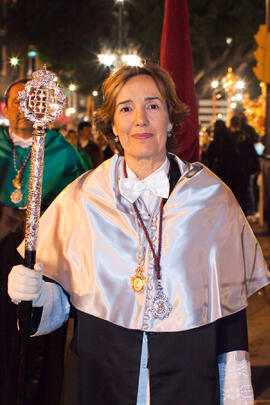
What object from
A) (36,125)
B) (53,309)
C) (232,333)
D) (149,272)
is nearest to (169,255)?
(149,272)

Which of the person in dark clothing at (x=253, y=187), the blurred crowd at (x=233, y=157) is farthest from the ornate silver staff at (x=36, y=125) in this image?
the person in dark clothing at (x=253, y=187)

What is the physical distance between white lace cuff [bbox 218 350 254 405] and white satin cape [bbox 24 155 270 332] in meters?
0.20

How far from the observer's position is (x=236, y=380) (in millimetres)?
2904

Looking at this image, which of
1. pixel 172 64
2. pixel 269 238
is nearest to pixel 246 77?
pixel 269 238

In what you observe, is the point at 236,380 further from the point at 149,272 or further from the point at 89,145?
the point at 89,145

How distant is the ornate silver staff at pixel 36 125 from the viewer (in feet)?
8.73

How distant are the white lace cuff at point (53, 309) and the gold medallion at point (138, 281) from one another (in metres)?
0.40

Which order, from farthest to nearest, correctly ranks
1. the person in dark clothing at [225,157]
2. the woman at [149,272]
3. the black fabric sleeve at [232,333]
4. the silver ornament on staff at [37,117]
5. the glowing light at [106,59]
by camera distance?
the person in dark clothing at [225,157] < the glowing light at [106,59] < the black fabric sleeve at [232,333] < the woman at [149,272] < the silver ornament on staff at [37,117]

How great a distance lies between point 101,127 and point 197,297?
3.19 ft

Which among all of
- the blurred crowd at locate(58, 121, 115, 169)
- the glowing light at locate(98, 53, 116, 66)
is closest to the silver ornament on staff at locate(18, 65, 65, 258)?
the glowing light at locate(98, 53, 116, 66)

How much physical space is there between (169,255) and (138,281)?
166 mm

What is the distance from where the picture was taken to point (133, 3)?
3183 cm

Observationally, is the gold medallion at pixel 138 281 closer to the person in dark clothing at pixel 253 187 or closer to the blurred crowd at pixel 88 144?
the blurred crowd at pixel 88 144

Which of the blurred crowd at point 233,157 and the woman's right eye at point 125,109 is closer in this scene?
the woman's right eye at point 125,109
